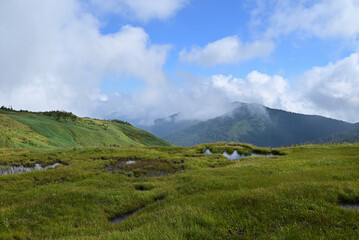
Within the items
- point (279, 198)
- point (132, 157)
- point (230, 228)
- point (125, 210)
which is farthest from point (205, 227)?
point (132, 157)

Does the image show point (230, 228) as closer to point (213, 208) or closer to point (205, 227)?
point (205, 227)

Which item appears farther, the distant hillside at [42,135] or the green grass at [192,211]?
the distant hillside at [42,135]

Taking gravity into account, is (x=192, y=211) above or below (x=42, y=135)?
below

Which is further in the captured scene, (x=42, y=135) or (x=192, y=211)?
(x=42, y=135)

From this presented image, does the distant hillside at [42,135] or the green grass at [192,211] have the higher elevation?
the distant hillside at [42,135]

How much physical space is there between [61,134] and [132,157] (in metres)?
41.0

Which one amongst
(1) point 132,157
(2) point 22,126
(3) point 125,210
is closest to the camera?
(3) point 125,210

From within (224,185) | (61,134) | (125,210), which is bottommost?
(125,210)

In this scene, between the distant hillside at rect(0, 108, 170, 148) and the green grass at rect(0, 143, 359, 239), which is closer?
the green grass at rect(0, 143, 359, 239)

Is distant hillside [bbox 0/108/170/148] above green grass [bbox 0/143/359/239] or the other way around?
above

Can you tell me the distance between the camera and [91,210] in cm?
1232

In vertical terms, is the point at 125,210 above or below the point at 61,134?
below

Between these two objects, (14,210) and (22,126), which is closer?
(14,210)

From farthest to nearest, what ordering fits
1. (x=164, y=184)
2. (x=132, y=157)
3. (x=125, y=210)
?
(x=132, y=157) < (x=164, y=184) < (x=125, y=210)
